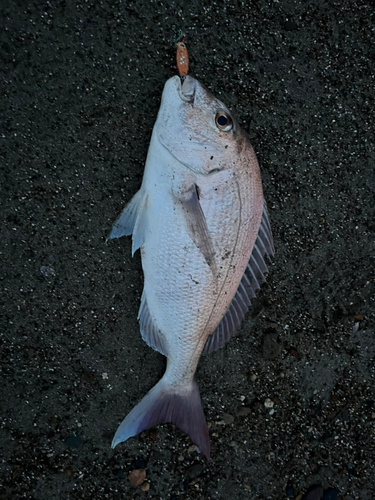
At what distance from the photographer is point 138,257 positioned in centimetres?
184

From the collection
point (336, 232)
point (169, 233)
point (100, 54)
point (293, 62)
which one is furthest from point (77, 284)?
point (293, 62)

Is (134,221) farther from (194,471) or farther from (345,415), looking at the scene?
(345,415)

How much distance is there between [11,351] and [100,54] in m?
1.78

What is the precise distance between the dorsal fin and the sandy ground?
0.28m

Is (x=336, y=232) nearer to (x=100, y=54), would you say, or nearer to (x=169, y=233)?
(x=169, y=233)

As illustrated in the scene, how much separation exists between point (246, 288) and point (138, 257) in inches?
26.1

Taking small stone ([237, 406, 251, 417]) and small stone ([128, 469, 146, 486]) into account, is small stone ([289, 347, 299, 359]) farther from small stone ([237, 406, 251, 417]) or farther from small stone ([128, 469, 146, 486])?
small stone ([128, 469, 146, 486])

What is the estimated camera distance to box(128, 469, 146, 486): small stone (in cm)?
187

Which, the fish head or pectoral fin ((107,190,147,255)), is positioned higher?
the fish head

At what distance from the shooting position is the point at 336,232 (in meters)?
1.99

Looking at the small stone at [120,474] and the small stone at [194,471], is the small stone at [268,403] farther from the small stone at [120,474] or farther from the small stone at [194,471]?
the small stone at [120,474]

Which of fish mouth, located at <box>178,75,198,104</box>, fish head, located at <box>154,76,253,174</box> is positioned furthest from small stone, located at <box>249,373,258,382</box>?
fish mouth, located at <box>178,75,198,104</box>

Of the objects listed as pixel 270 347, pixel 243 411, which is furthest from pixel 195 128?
pixel 243 411

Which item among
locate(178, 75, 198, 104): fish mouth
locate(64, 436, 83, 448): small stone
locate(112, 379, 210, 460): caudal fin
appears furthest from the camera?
locate(64, 436, 83, 448): small stone
